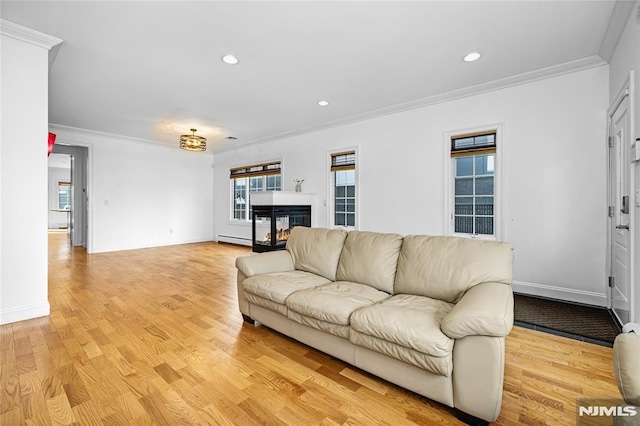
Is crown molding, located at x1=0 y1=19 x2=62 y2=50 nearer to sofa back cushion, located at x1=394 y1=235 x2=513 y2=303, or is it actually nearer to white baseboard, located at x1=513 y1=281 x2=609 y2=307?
sofa back cushion, located at x1=394 y1=235 x2=513 y2=303

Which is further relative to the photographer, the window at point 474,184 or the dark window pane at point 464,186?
the dark window pane at point 464,186

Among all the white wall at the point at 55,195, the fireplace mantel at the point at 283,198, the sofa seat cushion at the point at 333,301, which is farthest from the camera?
the white wall at the point at 55,195

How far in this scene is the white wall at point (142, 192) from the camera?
21.1 ft

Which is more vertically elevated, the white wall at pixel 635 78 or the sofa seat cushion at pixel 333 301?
the white wall at pixel 635 78

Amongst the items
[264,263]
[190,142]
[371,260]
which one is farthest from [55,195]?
[371,260]

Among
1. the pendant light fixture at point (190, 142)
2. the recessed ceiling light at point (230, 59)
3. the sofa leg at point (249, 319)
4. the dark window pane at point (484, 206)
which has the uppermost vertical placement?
the recessed ceiling light at point (230, 59)

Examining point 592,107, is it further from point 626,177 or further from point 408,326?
point 408,326

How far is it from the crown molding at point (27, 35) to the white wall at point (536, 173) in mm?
4167

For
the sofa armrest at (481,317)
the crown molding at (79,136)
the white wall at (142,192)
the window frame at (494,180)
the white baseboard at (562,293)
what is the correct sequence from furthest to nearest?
the white wall at (142,192), the crown molding at (79,136), the window frame at (494,180), the white baseboard at (562,293), the sofa armrest at (481,317)

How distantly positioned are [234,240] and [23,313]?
511cm

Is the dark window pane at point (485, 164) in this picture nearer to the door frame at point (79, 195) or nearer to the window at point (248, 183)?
the window at point (248, 183)

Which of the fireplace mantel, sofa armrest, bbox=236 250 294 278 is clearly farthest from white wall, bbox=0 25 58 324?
the fireplace mantel

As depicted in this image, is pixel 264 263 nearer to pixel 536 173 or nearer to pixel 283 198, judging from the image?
pixel 283 198

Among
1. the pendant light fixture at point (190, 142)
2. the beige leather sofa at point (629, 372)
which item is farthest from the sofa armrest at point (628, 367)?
the pendant light fixture at point (190, 142)
